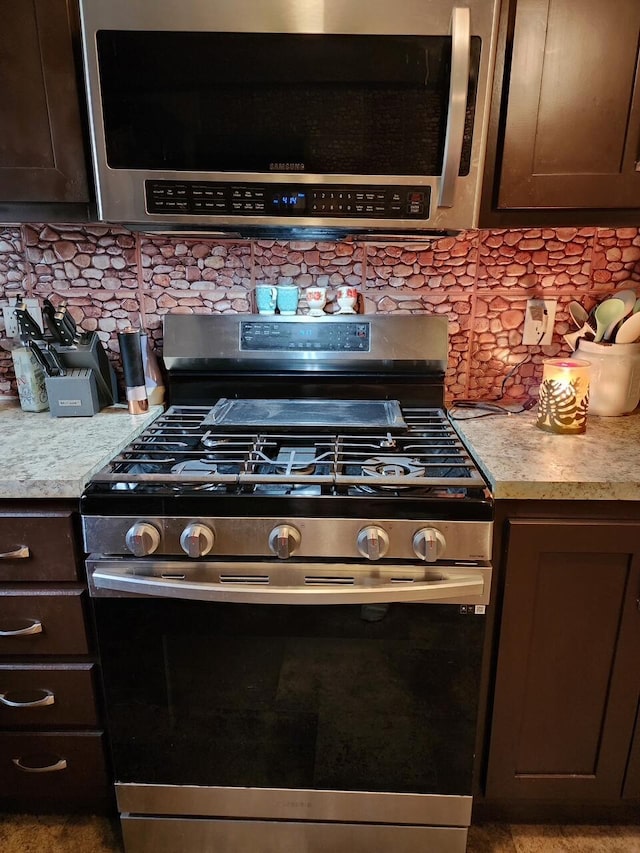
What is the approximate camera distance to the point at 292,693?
1.21 m

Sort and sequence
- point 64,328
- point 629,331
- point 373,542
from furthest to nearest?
1. point 64,328
2. point 629,331
3. point 373,542

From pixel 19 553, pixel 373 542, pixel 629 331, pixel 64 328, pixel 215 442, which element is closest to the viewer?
pixel 373 542

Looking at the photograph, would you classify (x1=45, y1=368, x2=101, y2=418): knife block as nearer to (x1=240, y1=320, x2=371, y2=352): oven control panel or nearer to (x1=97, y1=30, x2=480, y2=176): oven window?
(x1=240, y1=320, x2=371, y2=352): oven control panel

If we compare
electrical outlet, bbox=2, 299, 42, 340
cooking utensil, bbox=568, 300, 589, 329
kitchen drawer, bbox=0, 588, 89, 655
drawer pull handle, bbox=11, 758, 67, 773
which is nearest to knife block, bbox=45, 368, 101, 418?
electrical outlet, bbox=2, 299, 42, 340

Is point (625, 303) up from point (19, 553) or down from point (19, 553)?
up

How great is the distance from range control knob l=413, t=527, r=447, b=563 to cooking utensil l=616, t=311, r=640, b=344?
2.64ft

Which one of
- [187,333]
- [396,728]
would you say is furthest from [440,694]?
[187,333]

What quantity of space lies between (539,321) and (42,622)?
4.84 ft

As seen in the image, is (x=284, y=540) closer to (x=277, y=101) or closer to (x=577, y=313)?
(x=277, y=101)

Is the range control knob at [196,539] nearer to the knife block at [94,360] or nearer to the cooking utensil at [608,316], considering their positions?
the knife block at [94,360]

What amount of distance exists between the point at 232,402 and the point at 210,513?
54 cm

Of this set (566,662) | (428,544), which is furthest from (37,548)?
(566,662)

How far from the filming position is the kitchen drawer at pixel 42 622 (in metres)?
1.20

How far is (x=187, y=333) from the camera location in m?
1.61
